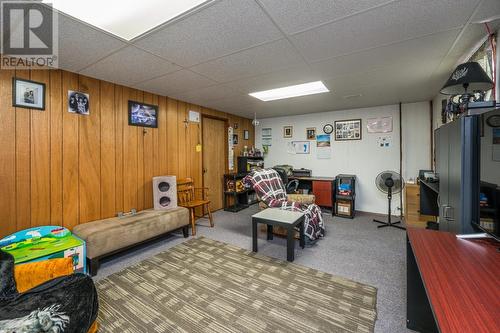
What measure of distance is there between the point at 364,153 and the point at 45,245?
211 inches

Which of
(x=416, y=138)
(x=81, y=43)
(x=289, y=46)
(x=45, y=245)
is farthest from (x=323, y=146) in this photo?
(x=45, y=245)

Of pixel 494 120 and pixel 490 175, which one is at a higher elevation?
pixel 494 120

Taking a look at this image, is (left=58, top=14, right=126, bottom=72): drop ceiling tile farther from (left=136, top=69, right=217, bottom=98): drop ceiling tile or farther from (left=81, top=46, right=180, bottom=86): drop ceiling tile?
(left=136, top=69, right=217, bottom=98): drop ceiling tile

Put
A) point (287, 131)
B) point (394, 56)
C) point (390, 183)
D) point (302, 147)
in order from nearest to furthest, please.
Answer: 1. point (394, 56)
2. point (390, 183)
3. point (302, 147)
4. point (287, 131)

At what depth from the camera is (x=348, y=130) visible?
4812mm

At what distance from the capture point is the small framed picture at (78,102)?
2.61 meters

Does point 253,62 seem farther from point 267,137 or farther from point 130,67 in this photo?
point 267,137

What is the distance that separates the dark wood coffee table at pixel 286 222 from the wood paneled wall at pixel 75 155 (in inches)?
74.3

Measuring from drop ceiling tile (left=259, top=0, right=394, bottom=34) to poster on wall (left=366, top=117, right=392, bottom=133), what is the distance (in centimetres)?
356

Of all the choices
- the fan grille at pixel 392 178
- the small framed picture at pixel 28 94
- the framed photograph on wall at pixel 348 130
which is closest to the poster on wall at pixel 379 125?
the framed photograph on wall at pixel 348 130

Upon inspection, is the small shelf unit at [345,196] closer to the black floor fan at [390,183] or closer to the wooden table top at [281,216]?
the black floor fan at [390,183]

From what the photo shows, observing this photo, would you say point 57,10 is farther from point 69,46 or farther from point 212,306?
point 212,306

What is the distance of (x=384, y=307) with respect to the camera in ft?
Answer: 5.90

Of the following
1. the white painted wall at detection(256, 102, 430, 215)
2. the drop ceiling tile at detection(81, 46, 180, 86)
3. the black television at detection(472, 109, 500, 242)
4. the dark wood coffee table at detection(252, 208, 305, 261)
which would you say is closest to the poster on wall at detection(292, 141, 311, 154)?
the white painted wall at detection(256, 102, 430, 215)
